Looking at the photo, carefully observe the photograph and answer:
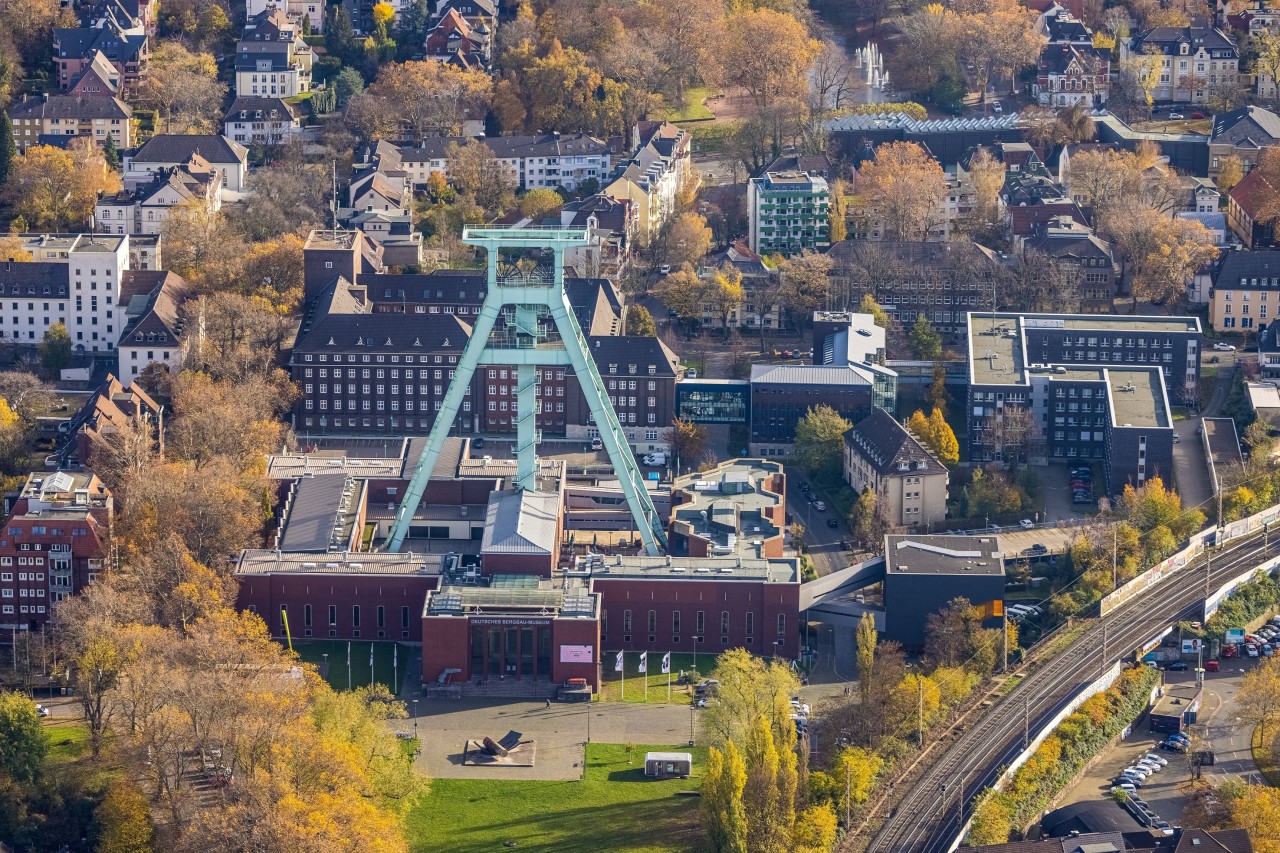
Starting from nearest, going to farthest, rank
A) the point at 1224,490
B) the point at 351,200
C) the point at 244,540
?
the point at 244,540, the point at 1224,490, the point at 351,200

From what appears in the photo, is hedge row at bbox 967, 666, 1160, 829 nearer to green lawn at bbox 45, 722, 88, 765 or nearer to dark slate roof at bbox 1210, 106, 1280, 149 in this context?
green lawn at bbox 45, 722, 88, 765

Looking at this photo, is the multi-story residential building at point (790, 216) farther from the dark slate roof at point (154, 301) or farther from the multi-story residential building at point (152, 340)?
the multi-story residential building at point (152, 340)

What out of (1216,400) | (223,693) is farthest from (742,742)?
(1216,400)

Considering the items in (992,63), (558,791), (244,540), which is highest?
(992,63)

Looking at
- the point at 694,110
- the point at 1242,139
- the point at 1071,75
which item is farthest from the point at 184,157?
the point at 1242,139

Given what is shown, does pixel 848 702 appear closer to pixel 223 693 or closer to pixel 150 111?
pixel 223 693

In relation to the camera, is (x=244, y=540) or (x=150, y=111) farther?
(x=150, y=111)

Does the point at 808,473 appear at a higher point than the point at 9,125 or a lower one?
lower
